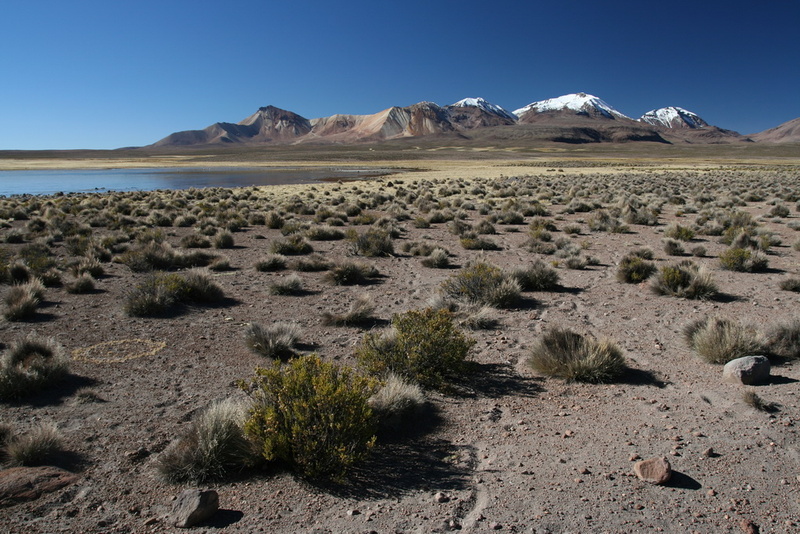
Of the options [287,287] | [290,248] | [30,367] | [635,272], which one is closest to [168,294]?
[287,287]

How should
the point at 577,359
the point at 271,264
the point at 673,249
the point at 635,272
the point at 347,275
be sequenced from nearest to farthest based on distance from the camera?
the point at 577,359 → the point at 635,272 → the point at 347,275 → the point at 271,264 → the point at 673,249

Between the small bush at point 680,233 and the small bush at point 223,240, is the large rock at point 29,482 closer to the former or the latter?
the small bush at point 223,240

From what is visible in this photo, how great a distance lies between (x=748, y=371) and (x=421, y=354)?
3516 millimetres

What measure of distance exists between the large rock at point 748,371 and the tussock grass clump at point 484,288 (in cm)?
363

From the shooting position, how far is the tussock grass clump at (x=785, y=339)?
5.73m

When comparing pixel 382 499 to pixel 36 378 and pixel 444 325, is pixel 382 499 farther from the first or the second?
pixel 36 378

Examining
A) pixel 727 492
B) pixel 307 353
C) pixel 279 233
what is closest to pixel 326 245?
pixel 279 233

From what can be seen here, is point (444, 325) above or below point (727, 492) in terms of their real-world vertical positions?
above

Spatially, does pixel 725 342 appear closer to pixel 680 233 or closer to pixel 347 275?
pixel 347 275

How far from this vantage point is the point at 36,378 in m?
5.20

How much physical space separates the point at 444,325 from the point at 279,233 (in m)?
13.4

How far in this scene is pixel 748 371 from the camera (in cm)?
512

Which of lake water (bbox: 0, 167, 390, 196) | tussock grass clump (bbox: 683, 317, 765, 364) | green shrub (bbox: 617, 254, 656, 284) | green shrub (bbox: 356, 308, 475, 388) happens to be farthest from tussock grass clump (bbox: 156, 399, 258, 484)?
lake water (bbox: 0, 167, 390, 196)

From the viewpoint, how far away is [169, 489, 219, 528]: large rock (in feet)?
10.6
